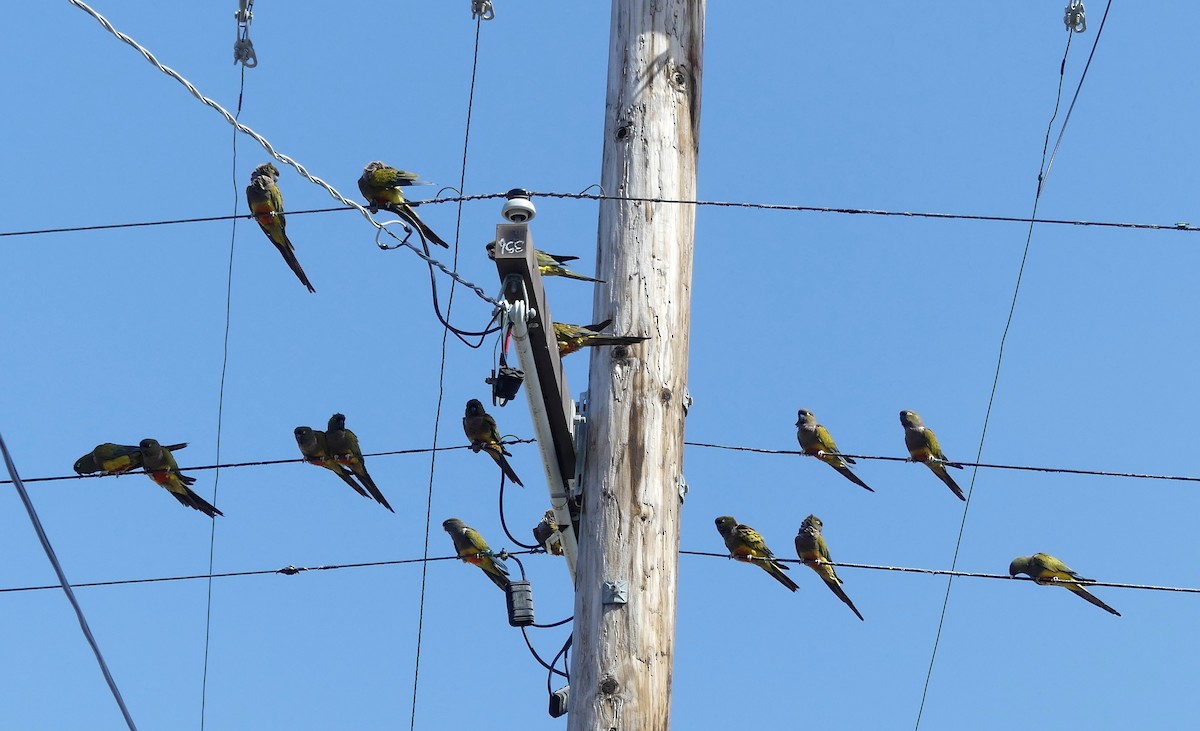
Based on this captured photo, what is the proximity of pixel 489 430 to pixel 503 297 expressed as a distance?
198 inches

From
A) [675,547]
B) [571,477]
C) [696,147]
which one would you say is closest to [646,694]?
[675,547]

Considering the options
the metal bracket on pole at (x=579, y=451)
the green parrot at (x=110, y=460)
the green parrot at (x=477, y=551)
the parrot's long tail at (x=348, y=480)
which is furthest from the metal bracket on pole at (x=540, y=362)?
the green parrot at (x=110, y=460)

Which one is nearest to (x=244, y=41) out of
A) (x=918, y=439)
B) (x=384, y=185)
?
(x=384, y=185)

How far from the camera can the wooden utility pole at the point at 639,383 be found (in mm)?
5473

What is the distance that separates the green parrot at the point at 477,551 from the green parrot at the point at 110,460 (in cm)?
226

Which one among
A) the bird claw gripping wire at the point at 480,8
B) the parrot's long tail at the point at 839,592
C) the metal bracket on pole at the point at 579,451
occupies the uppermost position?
the bird claw gripping wire at the point at 480,8

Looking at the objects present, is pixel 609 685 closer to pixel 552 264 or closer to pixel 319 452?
pixel 552 264

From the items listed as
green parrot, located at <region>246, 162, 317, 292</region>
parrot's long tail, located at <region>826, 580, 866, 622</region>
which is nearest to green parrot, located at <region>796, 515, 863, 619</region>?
parrot's long tail, located at <region>826, 580, 866, 622</region>

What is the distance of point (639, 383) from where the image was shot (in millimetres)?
5957

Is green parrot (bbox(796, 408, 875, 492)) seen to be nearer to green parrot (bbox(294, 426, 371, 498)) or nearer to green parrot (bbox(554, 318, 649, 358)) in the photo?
green parrot (bbox(294, 426, 371, 498))

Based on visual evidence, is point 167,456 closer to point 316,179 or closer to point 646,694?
point 316,179

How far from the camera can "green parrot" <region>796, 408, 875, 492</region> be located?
35.6 ft

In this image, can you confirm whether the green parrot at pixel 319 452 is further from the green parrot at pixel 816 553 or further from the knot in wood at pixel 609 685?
the knot in wood at pixel 609 685

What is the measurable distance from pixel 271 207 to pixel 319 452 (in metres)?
1.74
